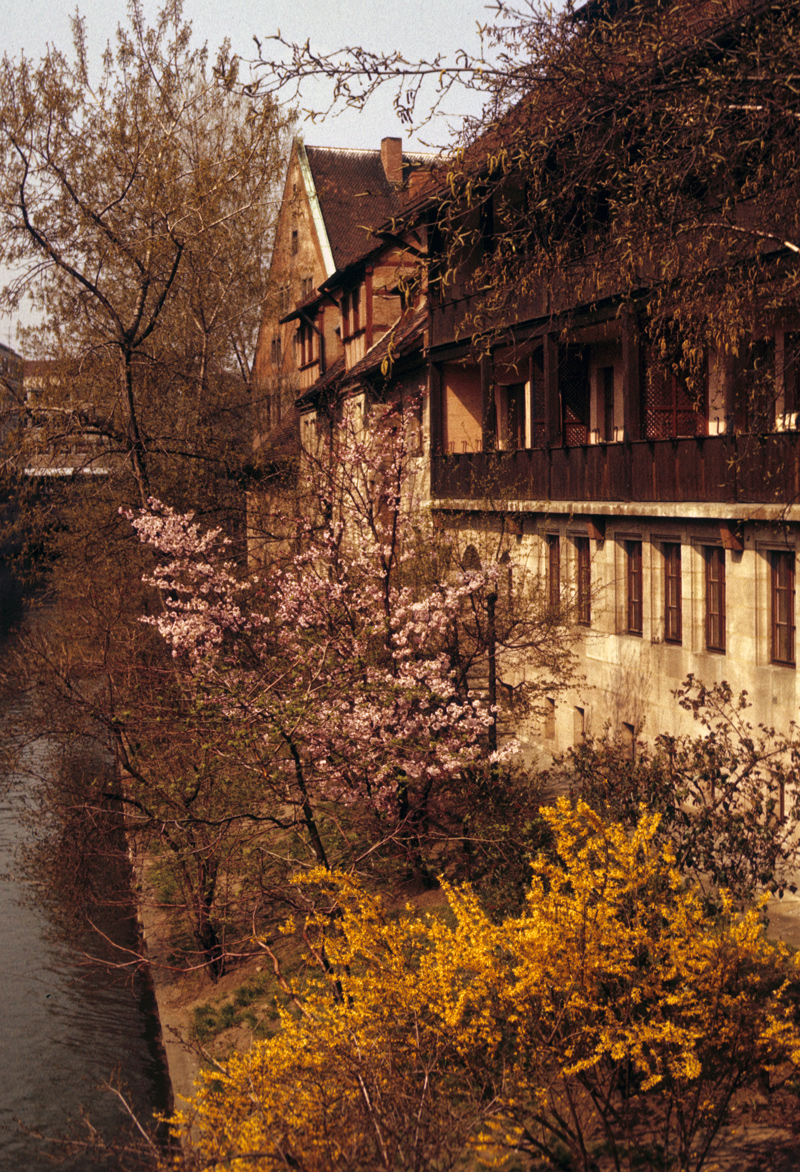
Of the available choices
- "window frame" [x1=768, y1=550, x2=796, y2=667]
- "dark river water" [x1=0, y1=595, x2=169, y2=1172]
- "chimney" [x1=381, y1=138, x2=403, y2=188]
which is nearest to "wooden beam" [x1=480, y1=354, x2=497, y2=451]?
"window frame" [x1=768, y1=550, x2=796, y2=667]

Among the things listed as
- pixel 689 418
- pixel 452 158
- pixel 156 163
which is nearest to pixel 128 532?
pixel 156 163

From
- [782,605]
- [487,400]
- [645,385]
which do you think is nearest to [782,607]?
[782,605]

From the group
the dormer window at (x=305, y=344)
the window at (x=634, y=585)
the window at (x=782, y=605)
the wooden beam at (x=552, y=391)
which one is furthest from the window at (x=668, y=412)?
the dormer window at (x=305, y=344)

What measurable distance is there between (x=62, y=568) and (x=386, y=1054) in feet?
67.8

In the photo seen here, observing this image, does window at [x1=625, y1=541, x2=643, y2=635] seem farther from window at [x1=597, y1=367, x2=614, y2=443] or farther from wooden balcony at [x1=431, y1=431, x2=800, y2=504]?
window at [x1=597, y1=367, x2=614, y2=443]

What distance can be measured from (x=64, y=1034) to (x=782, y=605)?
10.4 m

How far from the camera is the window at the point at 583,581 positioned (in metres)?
18.8

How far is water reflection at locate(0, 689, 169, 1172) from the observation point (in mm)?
11727

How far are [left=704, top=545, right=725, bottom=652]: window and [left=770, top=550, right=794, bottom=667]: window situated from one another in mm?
1175

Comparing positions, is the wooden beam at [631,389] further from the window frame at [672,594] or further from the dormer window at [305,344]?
the dormer window at [305,344]

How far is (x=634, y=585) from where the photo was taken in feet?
60.0

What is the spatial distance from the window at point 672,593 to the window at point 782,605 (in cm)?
232

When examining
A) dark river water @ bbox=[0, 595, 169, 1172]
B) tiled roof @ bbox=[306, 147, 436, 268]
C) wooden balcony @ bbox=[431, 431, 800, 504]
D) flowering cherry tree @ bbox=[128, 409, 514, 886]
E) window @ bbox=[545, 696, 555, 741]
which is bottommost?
dark river water @ bbox=[0, 595, 169, 1172]

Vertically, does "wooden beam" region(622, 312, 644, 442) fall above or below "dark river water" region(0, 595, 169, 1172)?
A: above
